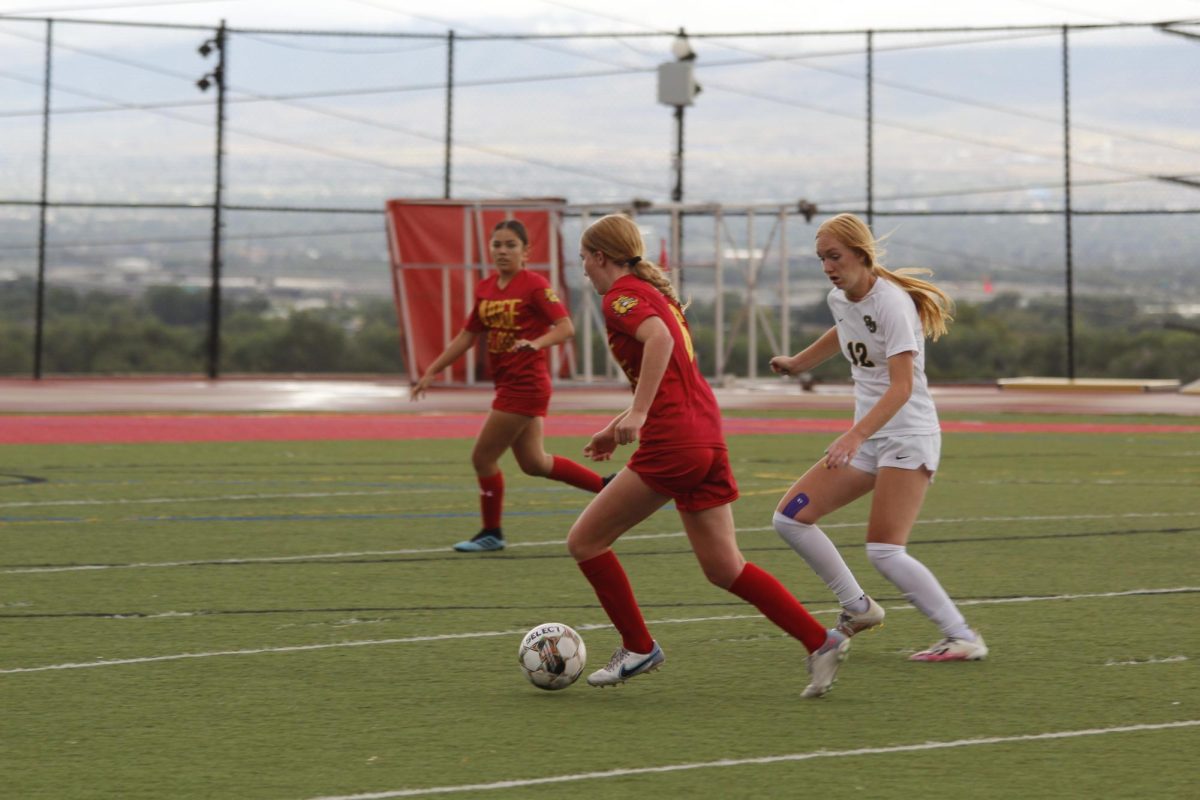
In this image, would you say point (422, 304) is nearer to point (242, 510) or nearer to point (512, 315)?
point (242, 510)

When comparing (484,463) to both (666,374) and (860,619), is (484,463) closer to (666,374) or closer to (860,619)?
(860,619)

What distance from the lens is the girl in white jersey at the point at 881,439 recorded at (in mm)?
6605

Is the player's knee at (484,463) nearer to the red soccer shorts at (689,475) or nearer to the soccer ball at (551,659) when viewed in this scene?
the soccer ball at (551,659)

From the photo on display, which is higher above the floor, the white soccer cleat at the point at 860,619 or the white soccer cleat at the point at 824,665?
the white soccer cleat at the point at 860,619

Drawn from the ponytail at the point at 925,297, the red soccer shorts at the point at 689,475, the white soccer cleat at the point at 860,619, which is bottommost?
the white soccer cleat at the point at 860,619

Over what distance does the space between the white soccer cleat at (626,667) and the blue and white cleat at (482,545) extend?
3.71m

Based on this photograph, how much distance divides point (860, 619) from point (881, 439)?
0.74 meters

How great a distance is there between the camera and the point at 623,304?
6.14 metres

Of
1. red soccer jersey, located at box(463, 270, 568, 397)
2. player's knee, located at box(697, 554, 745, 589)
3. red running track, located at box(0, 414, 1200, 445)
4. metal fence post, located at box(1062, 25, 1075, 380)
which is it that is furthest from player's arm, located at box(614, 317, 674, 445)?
metal fence post, located at box(1062, 25, 1075, 380)

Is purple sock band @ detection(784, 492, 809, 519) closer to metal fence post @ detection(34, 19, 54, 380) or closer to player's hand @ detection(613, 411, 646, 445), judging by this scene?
player's hand @ detection(613, 411, 646, 445)

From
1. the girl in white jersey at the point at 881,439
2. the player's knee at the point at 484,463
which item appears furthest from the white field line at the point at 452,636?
the player's knee at the point at 484,463

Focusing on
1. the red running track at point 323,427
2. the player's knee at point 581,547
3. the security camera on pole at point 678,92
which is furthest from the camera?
the security camera on pole at point 678,92

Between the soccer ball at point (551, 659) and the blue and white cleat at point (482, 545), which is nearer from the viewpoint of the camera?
the soccer ball at point (551, 659)

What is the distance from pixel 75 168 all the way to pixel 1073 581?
92.1ft
